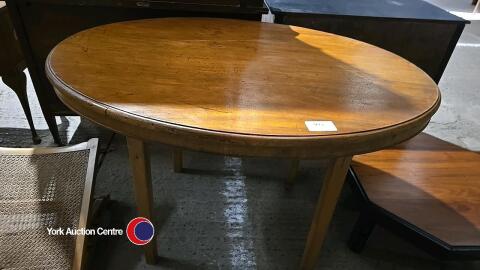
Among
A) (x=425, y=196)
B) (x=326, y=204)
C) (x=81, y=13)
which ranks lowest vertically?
(x=425, y=196)

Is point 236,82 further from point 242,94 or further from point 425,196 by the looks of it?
point 425,196

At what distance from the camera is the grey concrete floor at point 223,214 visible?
46.3 inches

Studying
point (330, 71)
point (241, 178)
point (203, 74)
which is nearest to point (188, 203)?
point (241, 178)

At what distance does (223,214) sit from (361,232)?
0.55m

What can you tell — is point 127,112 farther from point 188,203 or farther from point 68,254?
point 188,203

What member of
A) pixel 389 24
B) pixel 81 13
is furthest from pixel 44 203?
pixel 389 24

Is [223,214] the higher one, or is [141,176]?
[141,176]

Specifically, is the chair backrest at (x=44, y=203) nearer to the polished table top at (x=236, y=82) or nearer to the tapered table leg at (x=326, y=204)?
the polished table top at (x=236, y=82)

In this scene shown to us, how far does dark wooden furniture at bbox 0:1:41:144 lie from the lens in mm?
1343

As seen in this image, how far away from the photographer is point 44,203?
3.46 ft

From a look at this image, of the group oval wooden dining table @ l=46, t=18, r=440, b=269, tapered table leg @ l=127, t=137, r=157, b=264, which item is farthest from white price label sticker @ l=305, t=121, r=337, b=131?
tapered table leg @ l=127, t=137, r=157, b=264

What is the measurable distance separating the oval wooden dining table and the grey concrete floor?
6.4 inches

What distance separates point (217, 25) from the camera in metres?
1.22

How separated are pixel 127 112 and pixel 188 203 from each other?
82 cm
